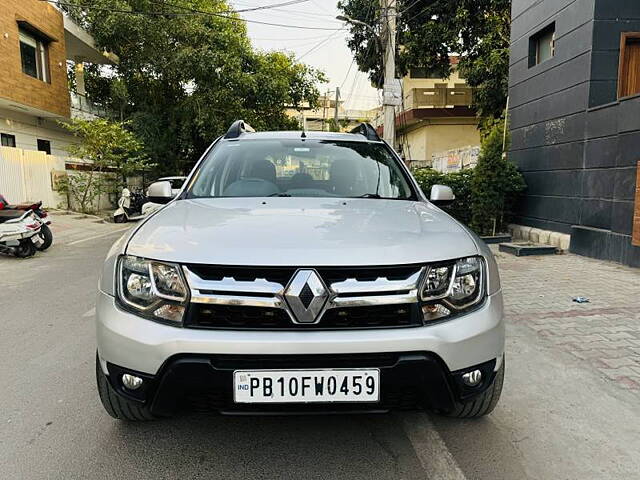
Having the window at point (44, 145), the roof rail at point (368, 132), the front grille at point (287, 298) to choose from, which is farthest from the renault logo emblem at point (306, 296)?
the window at point (44, 145)

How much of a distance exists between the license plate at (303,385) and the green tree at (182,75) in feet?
61.0

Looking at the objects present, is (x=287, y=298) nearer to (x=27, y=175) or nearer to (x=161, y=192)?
(x=161, y=192)

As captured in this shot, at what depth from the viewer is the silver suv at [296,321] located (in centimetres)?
192

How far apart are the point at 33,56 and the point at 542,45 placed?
1596 centimetres

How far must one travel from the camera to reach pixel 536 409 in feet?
9.39

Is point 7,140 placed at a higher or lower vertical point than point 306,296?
higher

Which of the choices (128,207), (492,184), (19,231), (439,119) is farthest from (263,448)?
(439,119)

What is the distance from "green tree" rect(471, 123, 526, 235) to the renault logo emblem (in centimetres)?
824

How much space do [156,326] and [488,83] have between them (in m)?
15.5

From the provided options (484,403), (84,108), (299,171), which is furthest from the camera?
(84,108)

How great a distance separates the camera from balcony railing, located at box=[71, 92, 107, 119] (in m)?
19.5

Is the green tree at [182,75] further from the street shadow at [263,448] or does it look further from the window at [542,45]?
the street shadow at [263,448]

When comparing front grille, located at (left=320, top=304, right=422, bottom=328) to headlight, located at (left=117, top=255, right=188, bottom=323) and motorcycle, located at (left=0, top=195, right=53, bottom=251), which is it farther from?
motorcycle, located at (left=0, top=195, right=53, bottom=251)

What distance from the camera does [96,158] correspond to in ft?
52.9
